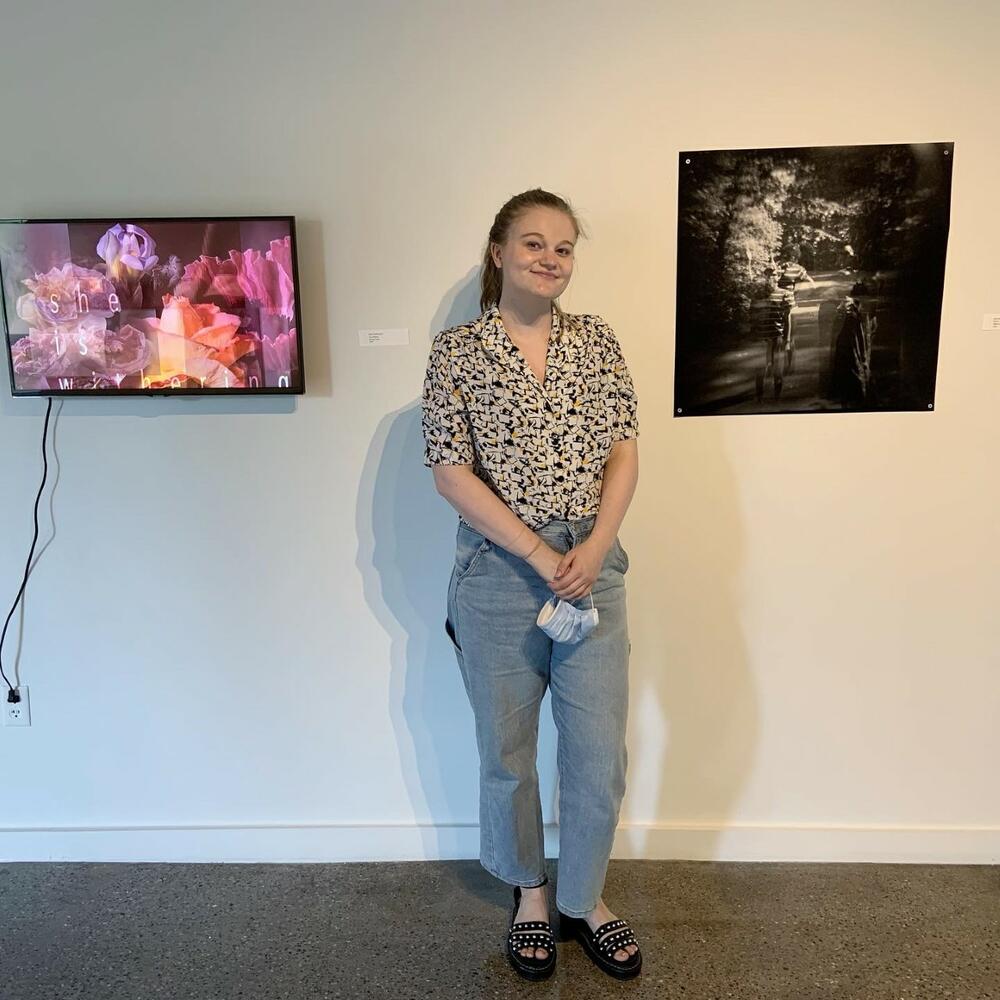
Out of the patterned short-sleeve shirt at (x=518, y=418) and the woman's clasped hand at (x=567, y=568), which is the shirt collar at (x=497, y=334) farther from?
the woman's clasped hand at (x=567, y=568)

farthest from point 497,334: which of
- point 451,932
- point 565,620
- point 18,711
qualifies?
point 18,711

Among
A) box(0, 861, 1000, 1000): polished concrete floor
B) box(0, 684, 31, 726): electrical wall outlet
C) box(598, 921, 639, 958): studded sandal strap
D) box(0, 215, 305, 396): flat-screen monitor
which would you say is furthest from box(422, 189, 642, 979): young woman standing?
box(0, 684, 31, 726): electrical wall outlet

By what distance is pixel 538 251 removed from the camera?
1363 mm

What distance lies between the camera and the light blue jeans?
1.43 m

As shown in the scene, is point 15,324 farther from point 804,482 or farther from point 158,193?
point 804,482

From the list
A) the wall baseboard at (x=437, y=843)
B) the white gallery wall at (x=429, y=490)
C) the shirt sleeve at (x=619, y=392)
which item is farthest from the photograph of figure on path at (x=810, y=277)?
the wall baseboard at (x=437, y=843)

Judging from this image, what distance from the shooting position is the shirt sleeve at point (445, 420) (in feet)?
4.55

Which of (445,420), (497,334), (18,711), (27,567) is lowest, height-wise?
(18,711)

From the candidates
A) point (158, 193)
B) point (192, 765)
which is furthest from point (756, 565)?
point (158, 193)

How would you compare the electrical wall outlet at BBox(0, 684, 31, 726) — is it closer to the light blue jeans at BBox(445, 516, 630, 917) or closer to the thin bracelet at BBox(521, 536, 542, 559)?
the light blue jeans at BBox(445, 516, 630, 917)

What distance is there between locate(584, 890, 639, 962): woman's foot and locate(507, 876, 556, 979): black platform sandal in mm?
88

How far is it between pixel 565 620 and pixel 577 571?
10 centimetres

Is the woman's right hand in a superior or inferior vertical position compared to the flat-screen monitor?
inferior

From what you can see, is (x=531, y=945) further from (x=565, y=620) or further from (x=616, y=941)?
(x=565, y=620)
